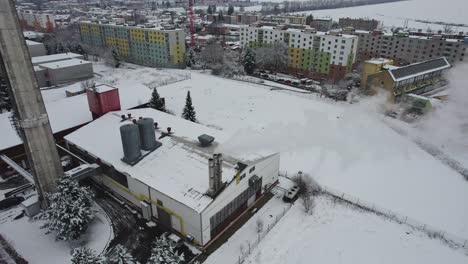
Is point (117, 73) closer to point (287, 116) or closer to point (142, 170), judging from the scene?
point (287, 116)

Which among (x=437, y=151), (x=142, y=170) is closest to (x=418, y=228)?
(x=437, y=151)

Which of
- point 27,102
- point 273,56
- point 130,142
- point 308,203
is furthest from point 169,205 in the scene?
point 273,56

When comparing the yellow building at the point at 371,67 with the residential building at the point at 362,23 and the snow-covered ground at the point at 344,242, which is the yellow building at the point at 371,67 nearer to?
the snow-covered ground at the point at 344,242

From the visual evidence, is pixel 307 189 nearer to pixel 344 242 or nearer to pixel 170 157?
pixel 344 242

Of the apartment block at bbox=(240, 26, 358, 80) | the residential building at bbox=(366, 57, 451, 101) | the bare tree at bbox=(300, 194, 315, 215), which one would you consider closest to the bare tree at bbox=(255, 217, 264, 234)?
the bare tree at bbox=(300, 194, 315, 215)

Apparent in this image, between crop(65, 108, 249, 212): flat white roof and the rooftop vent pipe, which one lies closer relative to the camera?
crop(65, 108, 249, 212): flat white roof

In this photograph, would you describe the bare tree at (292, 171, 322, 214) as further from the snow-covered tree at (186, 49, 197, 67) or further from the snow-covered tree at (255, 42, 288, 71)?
the snow-covered tree at (186, 49, 197, 67)
